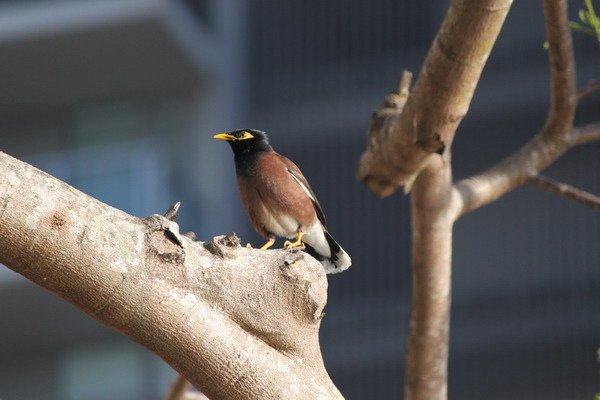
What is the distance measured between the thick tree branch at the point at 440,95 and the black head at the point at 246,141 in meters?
1.02

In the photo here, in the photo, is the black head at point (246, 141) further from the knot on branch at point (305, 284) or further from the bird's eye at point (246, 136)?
the knot on branch at point (305, 284)

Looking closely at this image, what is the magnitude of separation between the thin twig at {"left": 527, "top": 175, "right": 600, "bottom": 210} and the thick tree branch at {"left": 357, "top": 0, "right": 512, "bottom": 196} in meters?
0.60

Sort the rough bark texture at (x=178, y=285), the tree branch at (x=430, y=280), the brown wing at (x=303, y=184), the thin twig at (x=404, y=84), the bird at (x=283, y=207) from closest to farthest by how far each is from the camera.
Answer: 1. the rough bark texture at (x=178, y=285)
2. the tree branch at (x=430, y=280)
3. the thin twig at (x=404, y=84)
4. the bird at (x=283, y=207)
5. the brown wing at (x=303, y=184)

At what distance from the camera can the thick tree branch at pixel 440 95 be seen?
3449 mm

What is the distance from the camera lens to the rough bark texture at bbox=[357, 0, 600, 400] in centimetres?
371

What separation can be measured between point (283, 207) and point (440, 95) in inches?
56.0

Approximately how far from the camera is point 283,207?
4.98 meters

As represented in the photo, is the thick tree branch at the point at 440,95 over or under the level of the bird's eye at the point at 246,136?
under

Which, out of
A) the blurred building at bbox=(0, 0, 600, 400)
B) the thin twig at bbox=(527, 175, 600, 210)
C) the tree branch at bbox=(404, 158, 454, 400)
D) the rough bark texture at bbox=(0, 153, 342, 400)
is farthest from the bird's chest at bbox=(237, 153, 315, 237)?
the blurred building at bbox=(0, 0, 600, 400)

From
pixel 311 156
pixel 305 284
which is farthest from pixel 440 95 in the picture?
pixel 311 156

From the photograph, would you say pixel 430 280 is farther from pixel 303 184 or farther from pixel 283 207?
pixel 303 184

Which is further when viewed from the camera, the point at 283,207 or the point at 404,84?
the point at 283,207

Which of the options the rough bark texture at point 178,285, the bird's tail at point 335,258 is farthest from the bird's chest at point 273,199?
the rough bark texture at point 178,285

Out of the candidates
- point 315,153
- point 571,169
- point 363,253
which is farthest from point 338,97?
point 571,169
